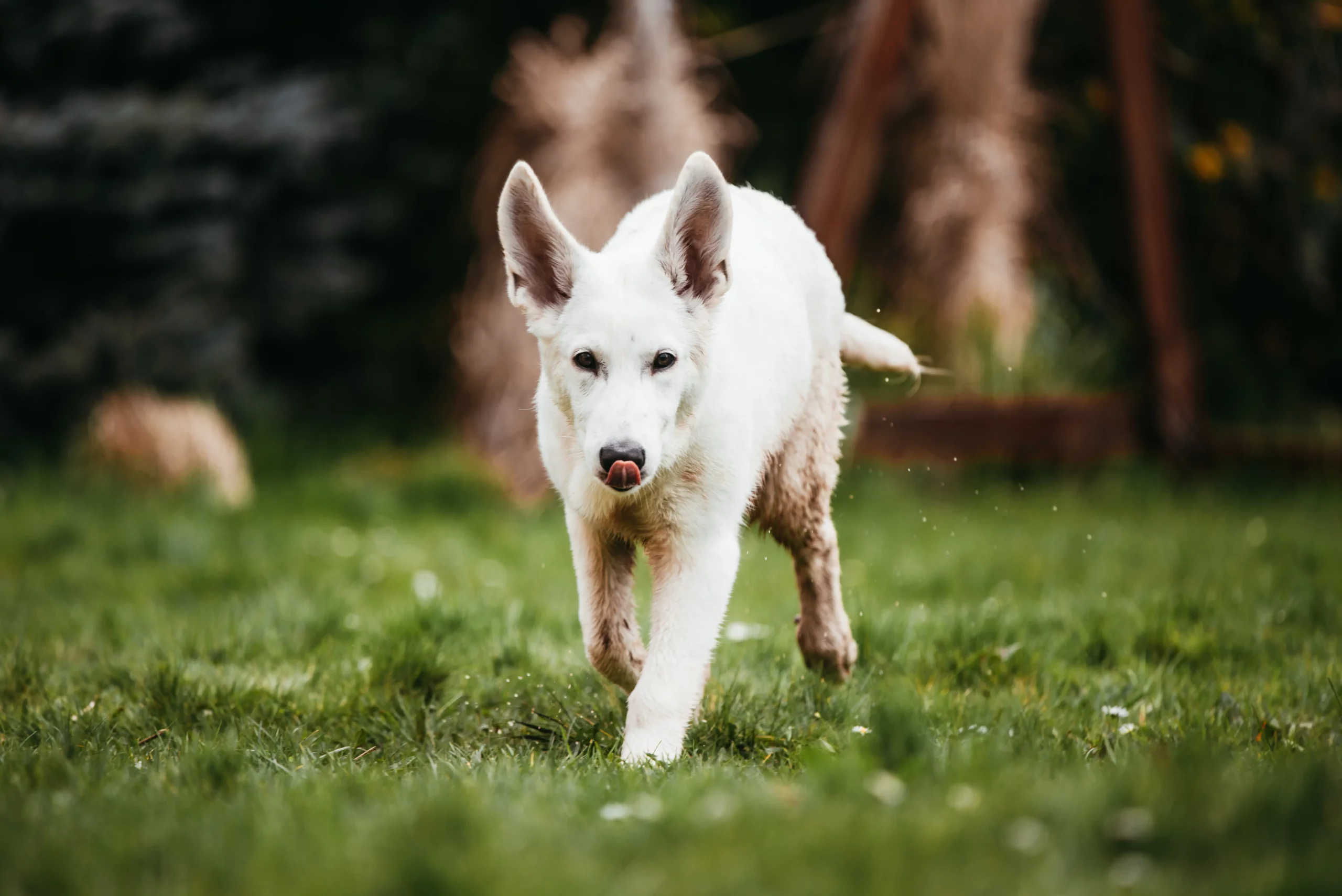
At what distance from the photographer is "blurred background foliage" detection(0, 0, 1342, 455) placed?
29.5 ft

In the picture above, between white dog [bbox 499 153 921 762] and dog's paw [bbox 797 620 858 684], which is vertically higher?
white dog [bbox 499 153 921 762]

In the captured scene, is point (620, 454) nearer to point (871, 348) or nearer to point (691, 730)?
point (691, 730)

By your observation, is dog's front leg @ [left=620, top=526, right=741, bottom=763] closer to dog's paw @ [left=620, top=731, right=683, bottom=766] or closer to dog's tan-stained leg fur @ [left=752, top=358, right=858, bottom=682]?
dog's paw @ [left=620, top=731, right=683, bottom=766]

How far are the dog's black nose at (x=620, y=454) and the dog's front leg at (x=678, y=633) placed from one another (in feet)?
1.35

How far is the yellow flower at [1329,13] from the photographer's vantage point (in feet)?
23.4

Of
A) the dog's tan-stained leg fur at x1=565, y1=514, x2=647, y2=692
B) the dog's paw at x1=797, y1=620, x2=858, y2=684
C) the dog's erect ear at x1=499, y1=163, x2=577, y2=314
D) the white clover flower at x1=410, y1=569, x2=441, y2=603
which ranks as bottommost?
the white clover flower at x1=410, y1=569, x2=441, y2=603

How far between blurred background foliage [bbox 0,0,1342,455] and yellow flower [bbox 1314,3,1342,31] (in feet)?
0.26

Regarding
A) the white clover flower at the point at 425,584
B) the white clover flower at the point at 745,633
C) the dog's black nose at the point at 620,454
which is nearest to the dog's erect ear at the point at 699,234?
the dog's black nose at the point at 620,454

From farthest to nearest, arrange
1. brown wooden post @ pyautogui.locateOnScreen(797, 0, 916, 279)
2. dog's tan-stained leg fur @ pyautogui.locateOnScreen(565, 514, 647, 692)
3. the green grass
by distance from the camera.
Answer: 1. brown wooden post @ pyautogui.locateOnScreen(797, 0, 916, 279)
2. dog's tan-stained leg fur @ pyautogui.locateOnScreen(565, 514, 647, 692)
3. the green grass

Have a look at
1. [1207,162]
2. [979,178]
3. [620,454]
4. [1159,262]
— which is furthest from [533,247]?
[979,178]

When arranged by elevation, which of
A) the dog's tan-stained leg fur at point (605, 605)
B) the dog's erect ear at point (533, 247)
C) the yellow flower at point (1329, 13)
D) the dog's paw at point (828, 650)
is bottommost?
the dog's paw at point (828, 650)

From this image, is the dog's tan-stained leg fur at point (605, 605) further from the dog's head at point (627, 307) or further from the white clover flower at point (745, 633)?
the white clover flower at point (745, 633)

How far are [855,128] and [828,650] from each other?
13.4ft

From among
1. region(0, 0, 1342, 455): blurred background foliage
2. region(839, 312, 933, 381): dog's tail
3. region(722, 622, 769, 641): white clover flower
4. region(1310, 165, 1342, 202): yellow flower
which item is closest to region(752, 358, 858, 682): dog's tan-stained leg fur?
region(839, 312, 933, 381): dog's tail
